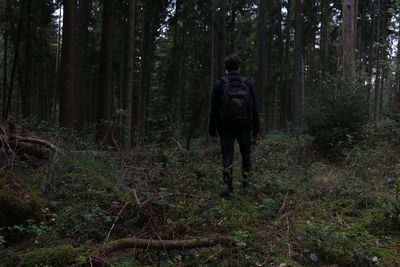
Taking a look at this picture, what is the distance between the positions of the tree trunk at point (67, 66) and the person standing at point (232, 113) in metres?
7.11

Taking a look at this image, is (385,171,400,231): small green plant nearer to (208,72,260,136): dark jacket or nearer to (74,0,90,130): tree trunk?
(208,72,260,136): dark jacket

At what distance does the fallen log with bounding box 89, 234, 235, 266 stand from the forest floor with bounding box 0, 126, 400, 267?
6 centimetres

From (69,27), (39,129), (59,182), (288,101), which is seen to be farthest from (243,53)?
(59,182)

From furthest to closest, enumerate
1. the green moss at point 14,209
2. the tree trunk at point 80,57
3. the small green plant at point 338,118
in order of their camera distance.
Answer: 1. the tree trunk at point 80,57
2. the small green plant at point 338,118
3. the green moss at point 14,209

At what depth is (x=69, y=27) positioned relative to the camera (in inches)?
492

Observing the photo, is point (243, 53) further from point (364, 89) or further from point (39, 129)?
point (39, 129)

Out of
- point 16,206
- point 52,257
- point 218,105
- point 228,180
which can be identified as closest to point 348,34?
point 218,105

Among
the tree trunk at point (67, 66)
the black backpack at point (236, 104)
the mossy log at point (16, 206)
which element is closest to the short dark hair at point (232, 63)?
the black backpack at point (236, 104)

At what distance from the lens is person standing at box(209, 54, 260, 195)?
630 centimetres

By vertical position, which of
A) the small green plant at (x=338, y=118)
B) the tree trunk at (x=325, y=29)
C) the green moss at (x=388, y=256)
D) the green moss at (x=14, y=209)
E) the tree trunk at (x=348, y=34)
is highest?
the tree trunk at (x=325, y=29)

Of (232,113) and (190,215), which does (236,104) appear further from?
(190,215)

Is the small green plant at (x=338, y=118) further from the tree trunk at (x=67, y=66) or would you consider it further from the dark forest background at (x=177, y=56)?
the tree trunk at (x=67, y=66)

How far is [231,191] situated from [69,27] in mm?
8143

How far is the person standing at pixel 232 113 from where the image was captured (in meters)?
→ 6.30
